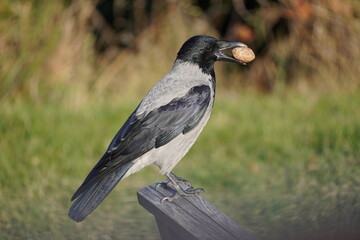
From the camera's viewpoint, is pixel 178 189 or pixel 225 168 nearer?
pixel 178 189

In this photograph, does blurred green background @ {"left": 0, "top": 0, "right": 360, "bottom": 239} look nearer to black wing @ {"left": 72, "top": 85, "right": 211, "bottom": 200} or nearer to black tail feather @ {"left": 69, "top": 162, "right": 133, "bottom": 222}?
black wing @ {"left": 72, "top": 85, "right": 211, "bottom": 200}

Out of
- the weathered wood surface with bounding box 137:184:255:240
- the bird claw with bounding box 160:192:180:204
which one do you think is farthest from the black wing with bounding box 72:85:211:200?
the bird claw with bounding box 160:192:180:204

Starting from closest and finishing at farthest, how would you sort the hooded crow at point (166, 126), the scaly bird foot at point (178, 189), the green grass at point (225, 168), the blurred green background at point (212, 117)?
the scaly bird foot at point (178, 189), the hooded crow at point (166, 126), the green grass at point (225, 168), the blurred green background at point (212, 117)

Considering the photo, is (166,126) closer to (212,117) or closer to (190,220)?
(190,220)

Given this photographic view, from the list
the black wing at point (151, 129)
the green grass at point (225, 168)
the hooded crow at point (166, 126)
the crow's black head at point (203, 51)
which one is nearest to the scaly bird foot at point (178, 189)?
the hooded crow at point (166, 126)

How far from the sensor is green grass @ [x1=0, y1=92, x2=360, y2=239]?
5.57 metres

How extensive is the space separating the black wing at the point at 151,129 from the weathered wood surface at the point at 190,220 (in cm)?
33

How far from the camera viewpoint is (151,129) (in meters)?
4.18

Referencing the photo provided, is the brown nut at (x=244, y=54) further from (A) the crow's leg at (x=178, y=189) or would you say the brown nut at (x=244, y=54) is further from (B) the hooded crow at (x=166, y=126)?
(A) the crow's leg at (x=178, y=189)

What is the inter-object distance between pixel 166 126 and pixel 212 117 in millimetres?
4108

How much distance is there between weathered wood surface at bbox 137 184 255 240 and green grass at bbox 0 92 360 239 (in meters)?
1.64

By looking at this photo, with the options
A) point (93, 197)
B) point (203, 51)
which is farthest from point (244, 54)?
point (93, 197)

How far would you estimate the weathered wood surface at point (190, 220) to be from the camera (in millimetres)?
3049

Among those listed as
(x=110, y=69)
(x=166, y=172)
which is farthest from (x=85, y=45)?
(x=166, y=172)
